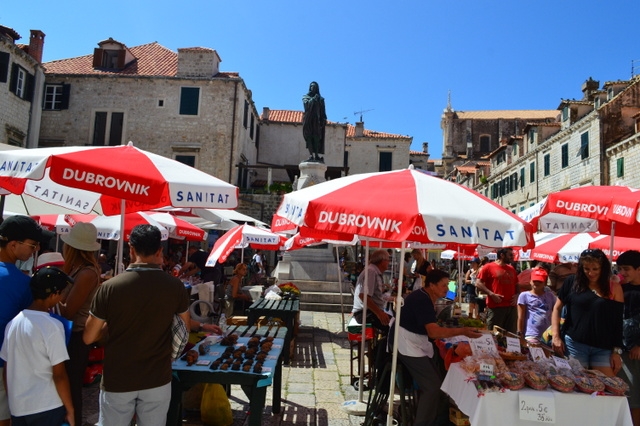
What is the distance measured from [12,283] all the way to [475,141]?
59154 mm

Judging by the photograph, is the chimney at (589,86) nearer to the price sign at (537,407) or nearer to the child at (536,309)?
the child at (536,309)

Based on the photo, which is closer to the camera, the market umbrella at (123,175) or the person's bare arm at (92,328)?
the person's bare arm at (92,328)

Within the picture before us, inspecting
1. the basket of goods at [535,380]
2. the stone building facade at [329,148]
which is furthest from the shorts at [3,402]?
the stone building facade at [329,148]

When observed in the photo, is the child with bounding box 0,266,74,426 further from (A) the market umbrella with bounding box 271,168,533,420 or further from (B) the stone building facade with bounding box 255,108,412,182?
(B) the stone building facade with bounding box 255,108,412,182

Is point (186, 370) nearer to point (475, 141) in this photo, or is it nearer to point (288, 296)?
point (288, 296)

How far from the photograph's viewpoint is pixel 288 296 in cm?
901

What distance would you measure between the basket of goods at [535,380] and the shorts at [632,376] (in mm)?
1463

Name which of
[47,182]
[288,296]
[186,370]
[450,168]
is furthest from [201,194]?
[450,168]

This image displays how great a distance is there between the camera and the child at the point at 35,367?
2570 millimetres

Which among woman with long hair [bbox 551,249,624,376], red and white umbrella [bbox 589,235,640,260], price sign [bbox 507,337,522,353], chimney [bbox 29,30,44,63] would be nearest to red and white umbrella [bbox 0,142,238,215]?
price sign [bbox 507,337,522,353]

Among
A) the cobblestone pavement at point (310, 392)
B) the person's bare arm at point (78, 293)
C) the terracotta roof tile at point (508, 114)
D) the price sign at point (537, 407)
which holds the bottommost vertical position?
the cobblestone pavement at point (310, 392)

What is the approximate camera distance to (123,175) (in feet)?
12.3

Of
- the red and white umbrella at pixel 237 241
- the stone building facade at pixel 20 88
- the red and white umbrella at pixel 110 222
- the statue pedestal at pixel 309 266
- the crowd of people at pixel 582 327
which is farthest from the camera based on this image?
the stone building facade at pixel 20 88

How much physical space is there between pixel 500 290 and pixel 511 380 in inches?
Result: 181
